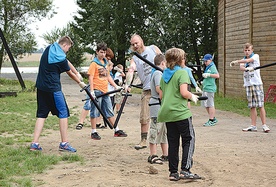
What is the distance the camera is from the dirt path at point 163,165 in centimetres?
607

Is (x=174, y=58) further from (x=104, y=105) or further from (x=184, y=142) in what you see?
(x=104, y=105)

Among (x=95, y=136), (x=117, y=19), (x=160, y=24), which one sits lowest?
(x=95, y=136)

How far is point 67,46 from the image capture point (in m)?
8.16

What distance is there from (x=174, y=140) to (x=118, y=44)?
1112 inches

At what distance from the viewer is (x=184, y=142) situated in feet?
20.7

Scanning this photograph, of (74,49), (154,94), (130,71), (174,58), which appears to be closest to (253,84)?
(130,71)

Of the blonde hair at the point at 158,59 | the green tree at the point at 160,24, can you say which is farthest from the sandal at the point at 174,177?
the green tree at the point at 160,24

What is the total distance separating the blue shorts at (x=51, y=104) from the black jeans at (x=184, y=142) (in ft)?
7.62

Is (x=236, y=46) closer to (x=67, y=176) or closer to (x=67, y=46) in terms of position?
(x=67, y=46)

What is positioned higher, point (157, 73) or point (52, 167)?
point (157, 73)

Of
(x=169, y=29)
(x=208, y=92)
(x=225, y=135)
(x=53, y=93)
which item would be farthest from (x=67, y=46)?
(x=169, y=29)

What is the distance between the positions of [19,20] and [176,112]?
3022cm

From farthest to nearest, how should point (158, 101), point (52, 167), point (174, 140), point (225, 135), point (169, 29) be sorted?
point (169, 29) → point (225, 135) → point (158, 101) → point (52, 167) → point (174, 140)

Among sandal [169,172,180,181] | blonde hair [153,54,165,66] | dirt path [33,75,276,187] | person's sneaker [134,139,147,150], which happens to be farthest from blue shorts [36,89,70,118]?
sandal [169,172,180,181]
